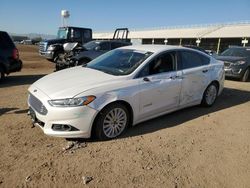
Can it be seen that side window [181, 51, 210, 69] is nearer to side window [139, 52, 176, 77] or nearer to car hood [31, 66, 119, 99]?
side window [139, 52, 176, 77]

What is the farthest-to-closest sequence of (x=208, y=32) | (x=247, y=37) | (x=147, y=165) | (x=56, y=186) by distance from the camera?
(x=208, y=32) < (x=247, y=37) < (x=147, y=165) < (x=56, y=186)

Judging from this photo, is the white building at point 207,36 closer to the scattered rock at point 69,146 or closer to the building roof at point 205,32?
the building roof at point 205,32

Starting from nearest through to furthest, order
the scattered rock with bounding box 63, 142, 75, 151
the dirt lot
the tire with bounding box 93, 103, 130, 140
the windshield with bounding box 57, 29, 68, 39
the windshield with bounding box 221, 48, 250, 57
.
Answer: the dirt lot → the scattered rock with bounding box 63, 142, 75, 151 → the tire with bounding box 93, 103, 130, 140 → the windshield with bounding box 221, 48, 250, 57 → the windshield with bounding box 57, 29, 68, 39

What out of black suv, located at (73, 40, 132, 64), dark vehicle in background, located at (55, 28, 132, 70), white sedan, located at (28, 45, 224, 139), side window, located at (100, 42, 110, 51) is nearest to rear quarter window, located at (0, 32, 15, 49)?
dark vehicle in background, located at (55, 28, 132, 70)

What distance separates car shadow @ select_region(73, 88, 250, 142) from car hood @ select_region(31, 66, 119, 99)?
0.89m

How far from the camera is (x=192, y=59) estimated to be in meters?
6.01

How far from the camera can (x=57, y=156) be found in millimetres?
3840

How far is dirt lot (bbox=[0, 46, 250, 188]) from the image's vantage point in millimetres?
3363

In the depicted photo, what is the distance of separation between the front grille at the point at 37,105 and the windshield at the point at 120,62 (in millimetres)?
1386

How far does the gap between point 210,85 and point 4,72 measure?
23.1 ft

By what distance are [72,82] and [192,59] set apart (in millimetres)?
2985

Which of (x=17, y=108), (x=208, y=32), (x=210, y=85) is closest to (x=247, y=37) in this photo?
(x=208, y=32)

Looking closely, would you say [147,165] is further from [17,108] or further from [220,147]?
[17,108]

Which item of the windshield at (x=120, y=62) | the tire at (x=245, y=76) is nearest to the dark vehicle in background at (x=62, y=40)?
the tire at (x=245, y=76)
